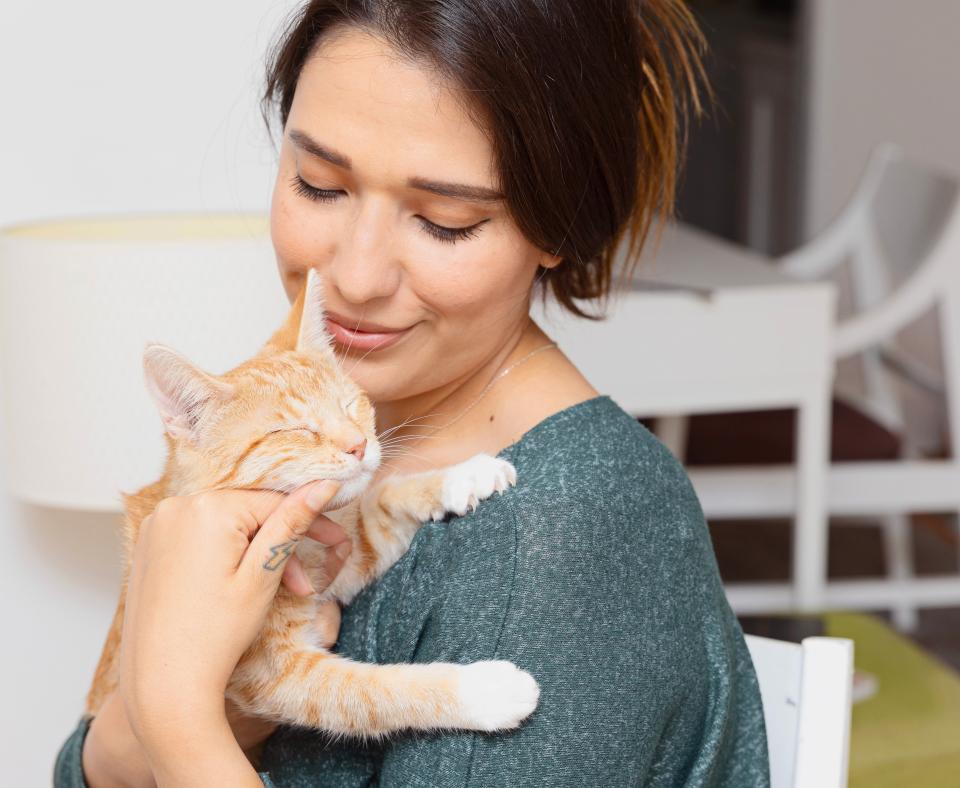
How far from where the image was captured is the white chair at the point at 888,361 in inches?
114

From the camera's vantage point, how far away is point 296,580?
3.38 ft

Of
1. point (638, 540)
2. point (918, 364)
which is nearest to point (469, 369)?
point (638, 540)

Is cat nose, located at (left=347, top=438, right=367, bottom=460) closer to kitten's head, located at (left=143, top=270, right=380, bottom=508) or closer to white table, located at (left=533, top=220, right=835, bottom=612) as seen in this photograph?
kitten's head, located at (left=143, top=270, right=380, bottom=508)

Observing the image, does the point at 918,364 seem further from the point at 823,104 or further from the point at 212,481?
the point at 212,481

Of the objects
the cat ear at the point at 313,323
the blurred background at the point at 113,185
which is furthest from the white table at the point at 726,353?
the cat ear at the point at 313,323

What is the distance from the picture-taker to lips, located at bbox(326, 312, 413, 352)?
1.05 m

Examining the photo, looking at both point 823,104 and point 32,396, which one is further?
point 823,104

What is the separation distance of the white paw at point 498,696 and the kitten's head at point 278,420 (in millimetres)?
240

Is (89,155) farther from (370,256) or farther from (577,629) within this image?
(577,629)

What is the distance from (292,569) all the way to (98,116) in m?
1.17

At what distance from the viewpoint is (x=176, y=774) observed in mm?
922

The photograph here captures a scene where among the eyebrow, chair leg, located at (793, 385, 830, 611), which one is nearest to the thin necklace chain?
the eyebrow

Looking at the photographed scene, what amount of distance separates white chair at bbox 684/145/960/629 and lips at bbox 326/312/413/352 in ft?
5.60

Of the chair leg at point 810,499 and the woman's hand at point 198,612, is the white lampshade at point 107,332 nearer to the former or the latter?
the woman's hand at point 198,612
